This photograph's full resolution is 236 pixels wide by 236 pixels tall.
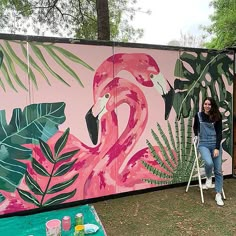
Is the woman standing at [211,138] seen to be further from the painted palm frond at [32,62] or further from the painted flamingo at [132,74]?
the painted palm frond at [32,62]

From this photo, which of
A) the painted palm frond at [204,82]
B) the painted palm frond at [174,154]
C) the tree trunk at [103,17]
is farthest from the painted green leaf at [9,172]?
the tree trunk at [103,17]

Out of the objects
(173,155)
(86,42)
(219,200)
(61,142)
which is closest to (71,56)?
(86,42)

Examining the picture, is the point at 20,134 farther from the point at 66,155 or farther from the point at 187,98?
the point at 187,98

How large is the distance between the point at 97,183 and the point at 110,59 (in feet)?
5.57

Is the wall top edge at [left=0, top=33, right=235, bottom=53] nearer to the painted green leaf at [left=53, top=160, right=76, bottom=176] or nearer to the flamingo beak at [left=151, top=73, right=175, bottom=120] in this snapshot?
the flamingo beak at [left=151, top=73, right=175, bottom=120]

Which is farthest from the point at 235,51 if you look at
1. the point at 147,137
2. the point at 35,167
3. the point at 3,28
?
the point at 3,28

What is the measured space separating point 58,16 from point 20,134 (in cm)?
419

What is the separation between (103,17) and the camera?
5316mm

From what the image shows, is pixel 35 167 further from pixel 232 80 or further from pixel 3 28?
pixel 3 28

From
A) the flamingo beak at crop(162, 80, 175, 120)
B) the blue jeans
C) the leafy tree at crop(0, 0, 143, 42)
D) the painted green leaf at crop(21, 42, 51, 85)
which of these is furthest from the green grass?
the leafy tree at crop(0, 0, 143, 42)

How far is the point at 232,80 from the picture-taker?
4.59 meters

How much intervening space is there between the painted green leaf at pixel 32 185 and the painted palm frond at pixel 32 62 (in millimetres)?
1079

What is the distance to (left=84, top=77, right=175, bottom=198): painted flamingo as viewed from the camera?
3.76 meters

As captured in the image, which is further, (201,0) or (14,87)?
(201,0)
